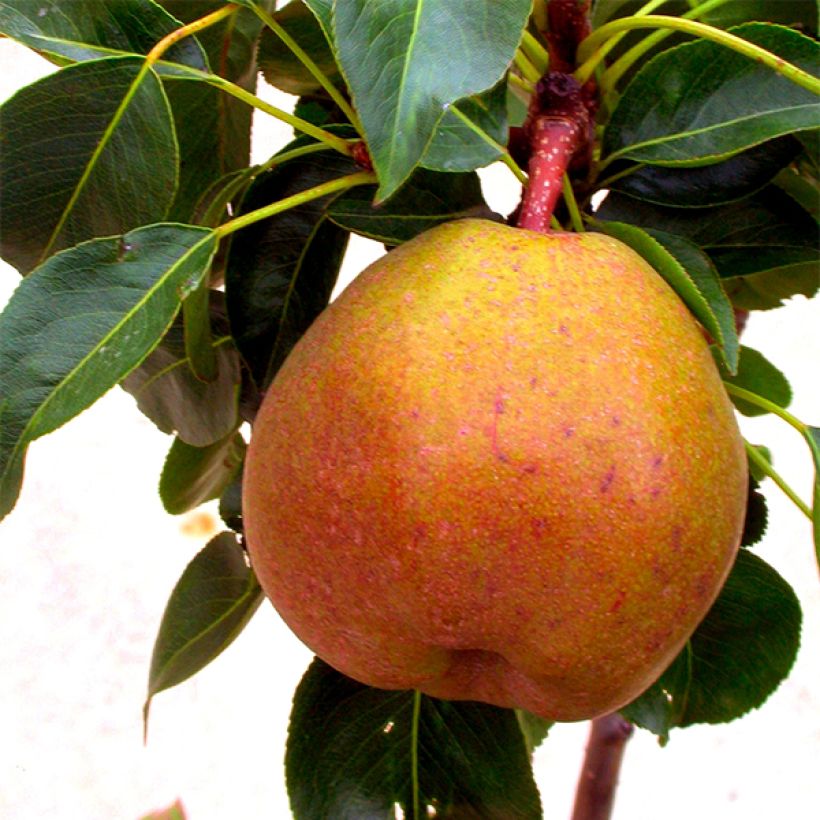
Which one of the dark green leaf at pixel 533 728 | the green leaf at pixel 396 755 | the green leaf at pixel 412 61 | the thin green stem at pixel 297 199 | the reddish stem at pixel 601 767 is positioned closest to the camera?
the green leaf at pixel 412 61

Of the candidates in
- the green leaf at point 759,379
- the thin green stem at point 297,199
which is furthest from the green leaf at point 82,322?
the green leaf at point 759,379

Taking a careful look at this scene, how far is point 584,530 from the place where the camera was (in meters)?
0.40

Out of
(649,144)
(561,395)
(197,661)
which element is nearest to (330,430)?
(561,395)

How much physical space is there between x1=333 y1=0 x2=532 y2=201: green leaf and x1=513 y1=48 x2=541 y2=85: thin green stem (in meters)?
0.15

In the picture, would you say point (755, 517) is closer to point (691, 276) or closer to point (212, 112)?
point (691, 276)

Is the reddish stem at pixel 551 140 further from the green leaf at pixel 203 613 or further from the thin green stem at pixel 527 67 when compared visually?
the green leaf at pixel 203 613

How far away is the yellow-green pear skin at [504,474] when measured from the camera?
40 centimetres

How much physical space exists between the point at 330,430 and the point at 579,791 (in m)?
0.56

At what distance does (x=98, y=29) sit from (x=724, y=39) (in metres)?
0.25

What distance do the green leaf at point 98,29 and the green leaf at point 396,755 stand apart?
0.31 m

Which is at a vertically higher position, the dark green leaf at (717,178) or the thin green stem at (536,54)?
the thin green stem at (536,54)

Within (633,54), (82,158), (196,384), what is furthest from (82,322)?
(633,54)

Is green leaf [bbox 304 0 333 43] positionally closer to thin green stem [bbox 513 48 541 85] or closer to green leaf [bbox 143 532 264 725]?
thin green stem [bbox 513 48 541 85]

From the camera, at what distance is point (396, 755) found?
612mm
